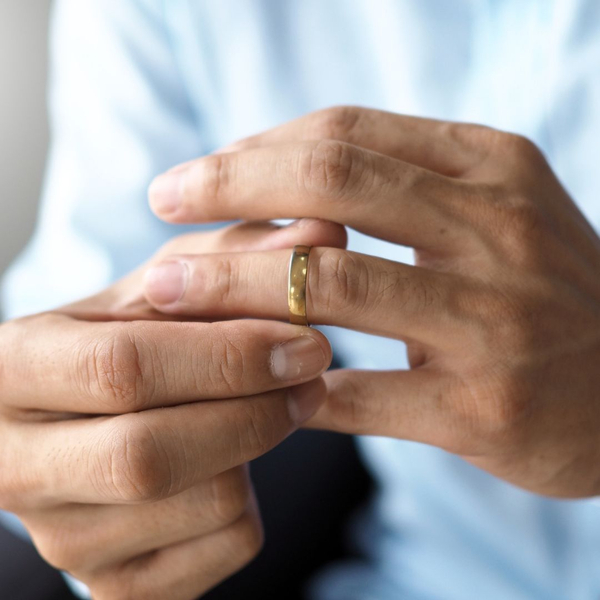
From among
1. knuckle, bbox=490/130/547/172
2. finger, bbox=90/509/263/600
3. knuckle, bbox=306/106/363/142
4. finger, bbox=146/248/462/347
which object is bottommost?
finger, bbox=90/509/263/600

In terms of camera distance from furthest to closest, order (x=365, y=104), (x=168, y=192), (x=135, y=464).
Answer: (x=365, y=104), (x=168, y=192), (x=135, y=464)

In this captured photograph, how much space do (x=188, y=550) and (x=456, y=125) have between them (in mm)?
461

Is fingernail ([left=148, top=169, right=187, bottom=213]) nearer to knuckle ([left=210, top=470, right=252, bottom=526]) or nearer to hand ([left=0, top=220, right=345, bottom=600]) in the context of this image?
hand ([left=0, top=220, right=345, bottom=600])

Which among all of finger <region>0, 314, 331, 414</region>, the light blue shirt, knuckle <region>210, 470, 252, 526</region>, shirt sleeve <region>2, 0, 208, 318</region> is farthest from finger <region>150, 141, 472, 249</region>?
shirt sleeve <region>2, 0, 208, 318</region>

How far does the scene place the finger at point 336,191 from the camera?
1.57 ft

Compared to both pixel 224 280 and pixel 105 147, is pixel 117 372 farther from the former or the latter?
pixel 105 147

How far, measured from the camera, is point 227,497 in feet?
1.68

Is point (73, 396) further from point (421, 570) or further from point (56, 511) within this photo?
point (421, 570)

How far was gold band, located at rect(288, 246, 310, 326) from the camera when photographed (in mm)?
469

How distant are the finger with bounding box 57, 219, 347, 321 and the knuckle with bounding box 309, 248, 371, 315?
0.04 m

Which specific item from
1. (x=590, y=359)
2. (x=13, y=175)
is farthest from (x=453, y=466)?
(x=13, y=175)

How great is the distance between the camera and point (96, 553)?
1.76 ft

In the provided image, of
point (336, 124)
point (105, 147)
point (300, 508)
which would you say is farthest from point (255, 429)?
point (105, 147)

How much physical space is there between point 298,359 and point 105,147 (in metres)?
0.67
